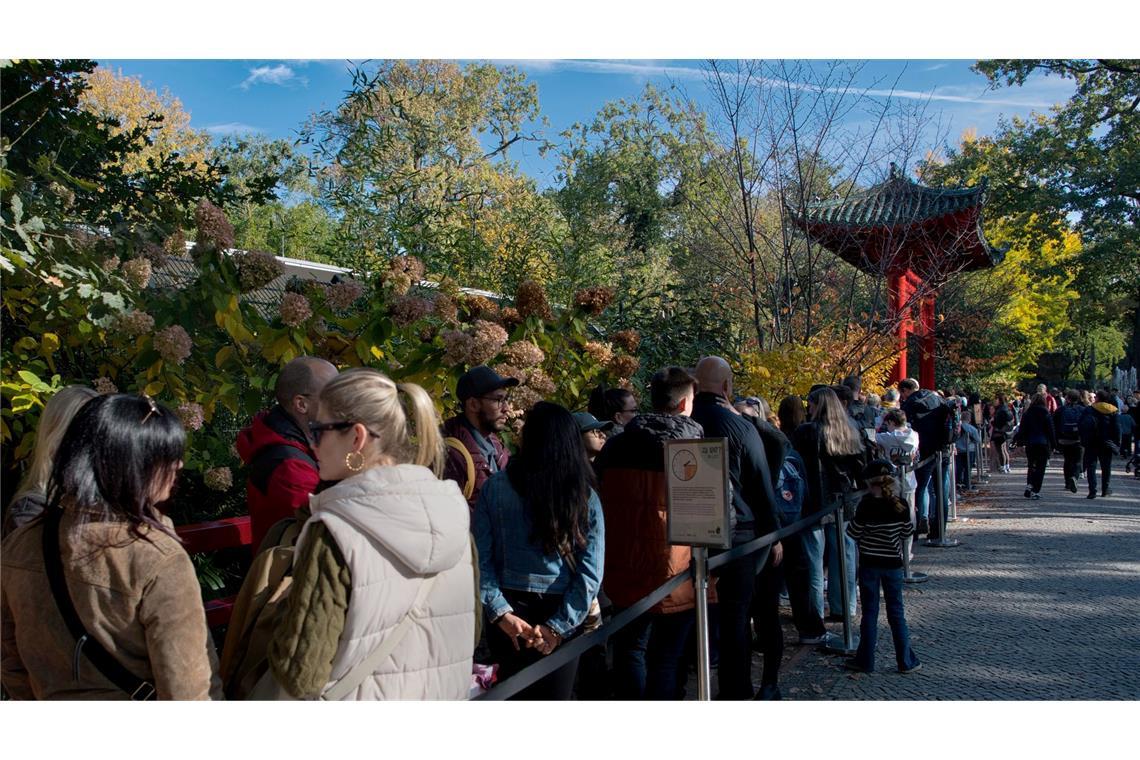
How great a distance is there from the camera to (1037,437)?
15.1 meters

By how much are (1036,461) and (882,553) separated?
37.2ft

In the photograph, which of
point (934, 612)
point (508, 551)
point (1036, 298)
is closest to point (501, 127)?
point (1036, 298)

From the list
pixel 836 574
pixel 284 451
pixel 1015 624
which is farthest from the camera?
pixel 836 574

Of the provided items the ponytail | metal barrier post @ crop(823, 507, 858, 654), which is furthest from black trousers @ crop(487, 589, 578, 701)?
metal barrier post @ crop(823, 507, 858, 654)

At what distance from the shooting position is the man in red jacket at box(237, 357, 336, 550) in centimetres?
325

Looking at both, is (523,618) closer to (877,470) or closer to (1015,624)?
(877,470)

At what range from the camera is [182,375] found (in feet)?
14.2

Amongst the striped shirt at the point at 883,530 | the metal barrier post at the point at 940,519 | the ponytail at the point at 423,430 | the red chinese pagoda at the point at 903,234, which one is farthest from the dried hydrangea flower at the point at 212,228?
the metal barrier post at the point at 940,519

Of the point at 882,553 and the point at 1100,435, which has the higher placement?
the point at 1100,435

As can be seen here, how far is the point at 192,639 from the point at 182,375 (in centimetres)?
241

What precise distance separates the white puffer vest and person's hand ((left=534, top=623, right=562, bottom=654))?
45.1 inches

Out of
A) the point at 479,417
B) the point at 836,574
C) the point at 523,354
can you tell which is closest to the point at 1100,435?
the point at 836,574

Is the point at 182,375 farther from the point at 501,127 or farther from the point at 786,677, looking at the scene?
the point at 501,127

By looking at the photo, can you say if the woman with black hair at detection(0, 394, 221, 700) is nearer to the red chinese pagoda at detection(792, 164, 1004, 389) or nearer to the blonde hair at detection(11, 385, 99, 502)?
the blonde hair at detection(11, 385, 99, 502)
